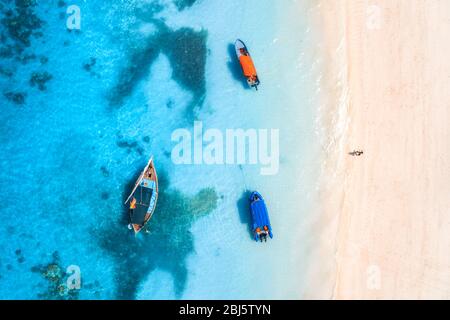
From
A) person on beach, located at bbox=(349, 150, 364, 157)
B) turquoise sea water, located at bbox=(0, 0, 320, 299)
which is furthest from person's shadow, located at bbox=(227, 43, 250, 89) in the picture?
person on beach, located at bbox=(349, 150, 364, 157)

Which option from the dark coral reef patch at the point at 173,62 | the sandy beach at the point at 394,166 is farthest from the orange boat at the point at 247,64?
the sandy beach at the point at 394,166

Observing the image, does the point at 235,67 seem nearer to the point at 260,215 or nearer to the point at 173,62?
the point at 173,62

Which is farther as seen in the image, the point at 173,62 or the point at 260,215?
the point at 173,62

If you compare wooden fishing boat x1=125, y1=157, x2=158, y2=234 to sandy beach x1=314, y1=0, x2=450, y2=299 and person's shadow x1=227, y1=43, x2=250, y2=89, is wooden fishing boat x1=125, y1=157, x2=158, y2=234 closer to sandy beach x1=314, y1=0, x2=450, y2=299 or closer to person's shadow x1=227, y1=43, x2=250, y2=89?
person's shadow x1=227, y1=43, x2=250, y2=89

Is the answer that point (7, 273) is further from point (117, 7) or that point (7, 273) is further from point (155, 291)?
point (117, 7)

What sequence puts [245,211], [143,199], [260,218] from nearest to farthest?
[260,218] → [143,199] → [245,211]

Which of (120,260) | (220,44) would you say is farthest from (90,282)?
(220,44)

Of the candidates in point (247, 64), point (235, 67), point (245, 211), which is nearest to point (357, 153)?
point (245, 211)
